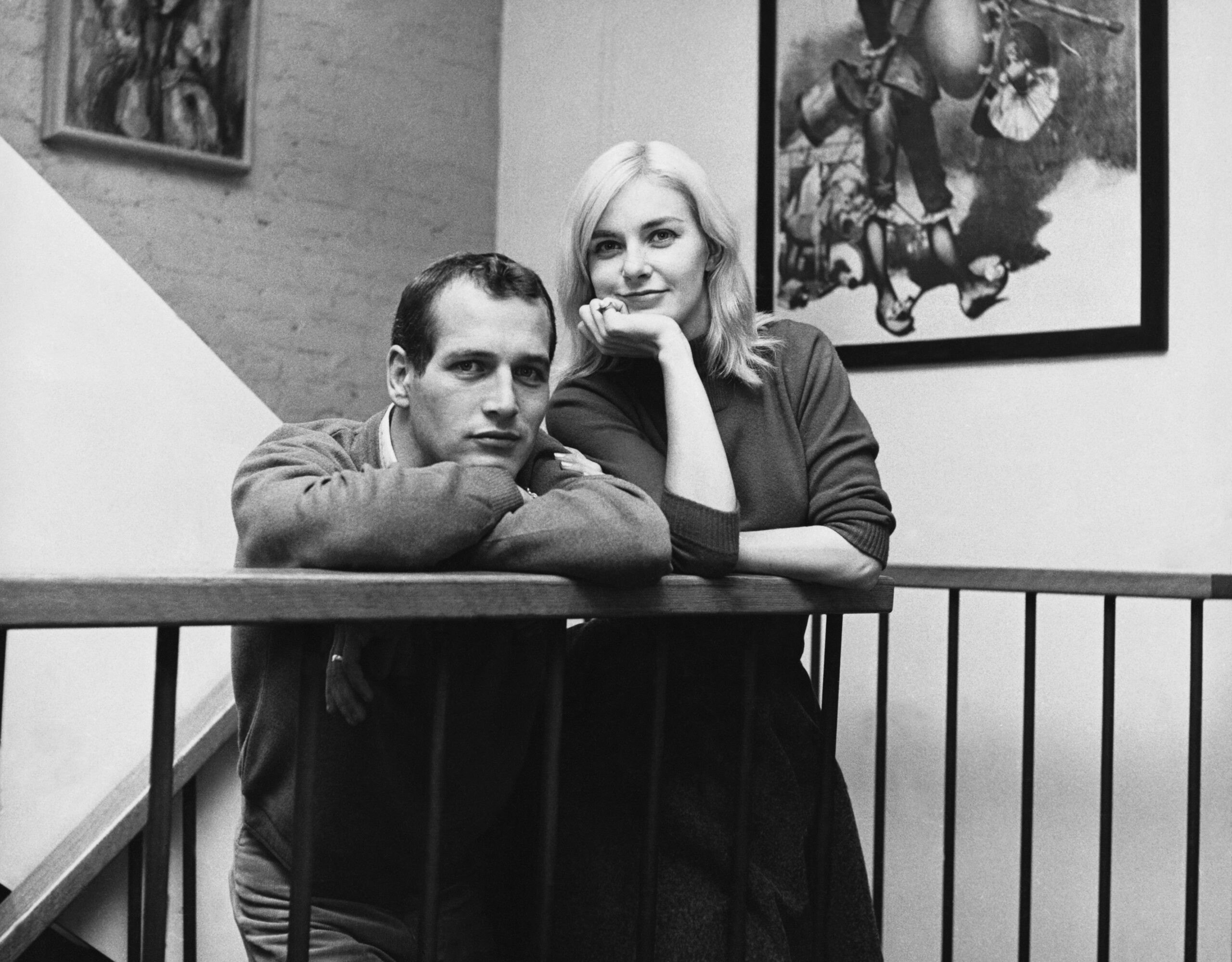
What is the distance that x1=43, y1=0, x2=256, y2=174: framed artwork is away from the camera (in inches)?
131

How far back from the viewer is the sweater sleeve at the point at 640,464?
1.59 m

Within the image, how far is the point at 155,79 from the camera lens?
349cm

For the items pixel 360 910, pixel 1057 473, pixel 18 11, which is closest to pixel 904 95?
pixel 1057 473

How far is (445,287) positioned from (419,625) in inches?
14.7

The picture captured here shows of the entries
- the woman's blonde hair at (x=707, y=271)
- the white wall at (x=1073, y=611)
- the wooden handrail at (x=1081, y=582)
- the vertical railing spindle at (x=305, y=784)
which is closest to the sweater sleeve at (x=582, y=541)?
the vertical railing spindle at (x=305, y=784)

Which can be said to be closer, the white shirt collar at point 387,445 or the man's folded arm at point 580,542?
the man's folded arm at point 580,542

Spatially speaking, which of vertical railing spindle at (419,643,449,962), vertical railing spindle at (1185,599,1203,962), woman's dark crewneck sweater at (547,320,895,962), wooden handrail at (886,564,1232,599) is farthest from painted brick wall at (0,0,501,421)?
vertical railing spindle at (419,643,449,962)

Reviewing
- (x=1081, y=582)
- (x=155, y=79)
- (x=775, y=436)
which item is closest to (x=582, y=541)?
(x=775, y=436)

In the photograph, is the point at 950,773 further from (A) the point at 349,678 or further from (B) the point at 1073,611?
(A) the point at 349,678

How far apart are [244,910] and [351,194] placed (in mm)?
2709

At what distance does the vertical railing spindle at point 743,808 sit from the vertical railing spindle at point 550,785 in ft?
0.84

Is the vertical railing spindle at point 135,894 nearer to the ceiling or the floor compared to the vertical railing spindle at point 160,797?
nearer to the floor

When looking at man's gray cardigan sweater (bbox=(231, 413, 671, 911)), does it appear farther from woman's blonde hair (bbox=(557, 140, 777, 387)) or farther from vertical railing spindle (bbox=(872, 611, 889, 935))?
vertical railing spindle (bbox=(872, 611, 889, 935))

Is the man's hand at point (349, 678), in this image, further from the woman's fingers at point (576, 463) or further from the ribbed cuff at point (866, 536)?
the ribbed cuff at point (866, 536)
